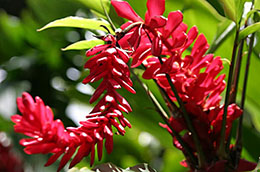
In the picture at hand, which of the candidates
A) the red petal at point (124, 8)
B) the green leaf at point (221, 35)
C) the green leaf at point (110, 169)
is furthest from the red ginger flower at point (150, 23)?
the green leaf at point (221, 35)

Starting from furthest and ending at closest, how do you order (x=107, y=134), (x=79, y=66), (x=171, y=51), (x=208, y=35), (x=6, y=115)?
(x=79, y=66) → (x=6, y=115) → (x=208, y=35) → (x=171, y=51) → (x=107, y=134)

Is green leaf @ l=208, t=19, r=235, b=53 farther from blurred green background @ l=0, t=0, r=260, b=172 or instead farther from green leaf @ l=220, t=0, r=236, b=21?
green leaf @ l=220, t=0, r=236, b=21

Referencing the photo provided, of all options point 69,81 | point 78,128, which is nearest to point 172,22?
point 78,128

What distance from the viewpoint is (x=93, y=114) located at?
36 centimetres

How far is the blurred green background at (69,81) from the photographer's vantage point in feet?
2.55

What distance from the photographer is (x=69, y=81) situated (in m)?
1.34

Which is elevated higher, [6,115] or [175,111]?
[175,111]

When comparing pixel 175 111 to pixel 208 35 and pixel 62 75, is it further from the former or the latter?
pixel 62 75

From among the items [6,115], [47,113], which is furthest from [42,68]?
[47,113]

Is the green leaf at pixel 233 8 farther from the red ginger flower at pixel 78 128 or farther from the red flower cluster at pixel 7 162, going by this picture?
the red flower cluster at pixel 7 162

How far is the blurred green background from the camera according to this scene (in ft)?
2.55

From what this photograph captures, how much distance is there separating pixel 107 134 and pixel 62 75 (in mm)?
1050

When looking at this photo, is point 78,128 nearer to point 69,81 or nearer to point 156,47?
point 156,47

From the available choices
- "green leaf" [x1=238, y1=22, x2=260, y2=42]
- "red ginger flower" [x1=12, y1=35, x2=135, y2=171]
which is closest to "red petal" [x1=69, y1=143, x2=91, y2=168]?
"red ginger flower" [x1=12, y1=35, x2=135, y2=171]
